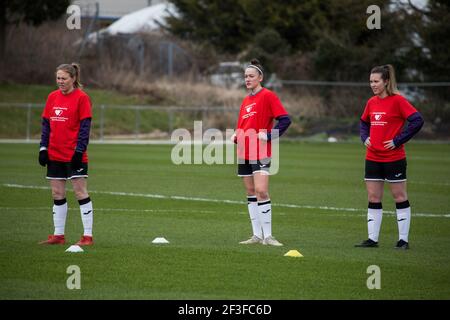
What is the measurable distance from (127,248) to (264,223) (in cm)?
189

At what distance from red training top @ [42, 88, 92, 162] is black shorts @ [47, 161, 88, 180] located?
7cm

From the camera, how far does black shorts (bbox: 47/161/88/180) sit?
11.2 m

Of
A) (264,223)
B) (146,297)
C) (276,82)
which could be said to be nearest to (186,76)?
(276,82)

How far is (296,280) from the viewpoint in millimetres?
9055

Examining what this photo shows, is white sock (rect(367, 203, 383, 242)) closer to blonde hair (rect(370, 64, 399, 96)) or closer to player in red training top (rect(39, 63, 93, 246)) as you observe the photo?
blonde hair (rect(370, 64, 399, 96))

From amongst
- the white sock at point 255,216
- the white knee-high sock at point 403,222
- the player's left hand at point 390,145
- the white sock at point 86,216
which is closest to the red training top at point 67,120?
the white sock at point 86,216

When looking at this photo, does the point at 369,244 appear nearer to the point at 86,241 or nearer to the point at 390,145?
the point at 390,145

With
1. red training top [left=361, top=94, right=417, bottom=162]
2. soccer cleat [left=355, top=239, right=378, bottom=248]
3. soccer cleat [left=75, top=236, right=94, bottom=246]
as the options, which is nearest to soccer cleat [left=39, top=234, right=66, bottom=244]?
soccer cleat [left=75, top=236, right=94, bottom=246]

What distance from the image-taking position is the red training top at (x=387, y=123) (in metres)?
11.4

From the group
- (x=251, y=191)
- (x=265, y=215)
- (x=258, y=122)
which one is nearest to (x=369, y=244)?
(x=265, y=215)

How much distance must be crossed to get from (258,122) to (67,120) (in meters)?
2.49

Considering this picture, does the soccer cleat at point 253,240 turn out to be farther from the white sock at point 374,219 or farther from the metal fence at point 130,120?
the metal fence at point 130,120

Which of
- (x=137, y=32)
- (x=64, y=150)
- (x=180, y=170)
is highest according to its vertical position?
(x=137, y=32)
